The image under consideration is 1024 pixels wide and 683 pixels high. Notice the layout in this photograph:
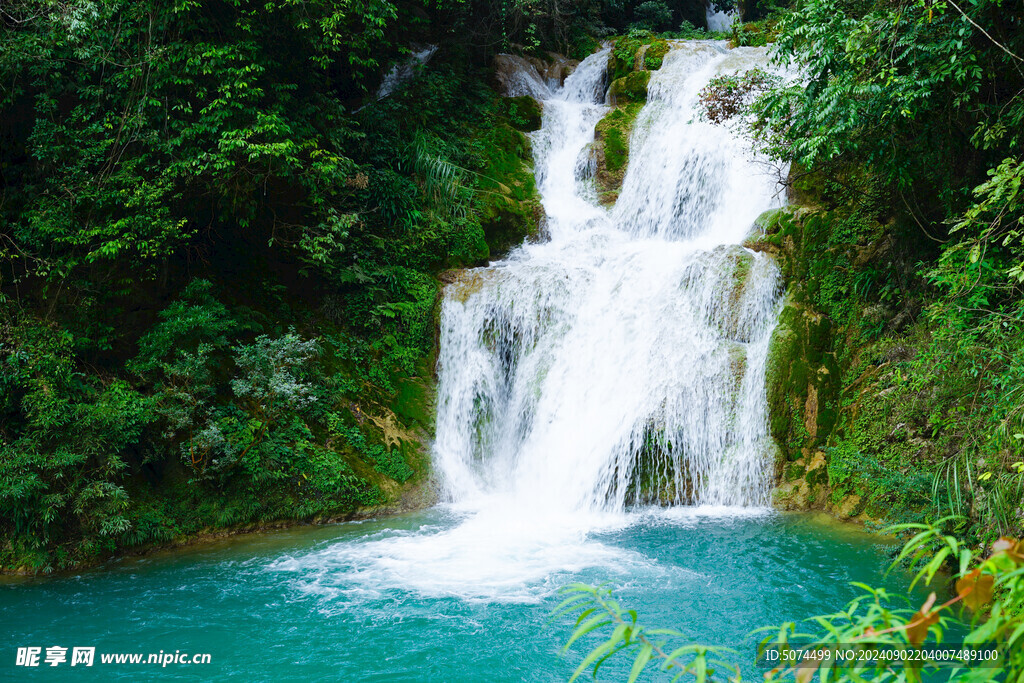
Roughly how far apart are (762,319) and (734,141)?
4708 mm

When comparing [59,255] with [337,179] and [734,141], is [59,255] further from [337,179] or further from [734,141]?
[734,141]

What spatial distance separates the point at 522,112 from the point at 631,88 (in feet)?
8.70

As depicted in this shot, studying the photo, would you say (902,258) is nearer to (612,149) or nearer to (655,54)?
(612,149)

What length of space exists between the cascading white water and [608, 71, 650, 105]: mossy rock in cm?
302

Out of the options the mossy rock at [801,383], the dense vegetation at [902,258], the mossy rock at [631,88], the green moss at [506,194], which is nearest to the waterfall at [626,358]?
the mossy rock at [801,383]

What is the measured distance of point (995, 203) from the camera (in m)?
5.60

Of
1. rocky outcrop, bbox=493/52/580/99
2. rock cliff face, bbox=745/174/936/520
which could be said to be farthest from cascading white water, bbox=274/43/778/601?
rocky outcrop, bbox=493/52/580/99

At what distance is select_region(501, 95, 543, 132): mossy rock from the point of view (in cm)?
1505

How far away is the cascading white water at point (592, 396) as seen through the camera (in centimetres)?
754

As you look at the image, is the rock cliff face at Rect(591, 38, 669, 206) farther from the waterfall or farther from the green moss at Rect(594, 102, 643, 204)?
the waterfall

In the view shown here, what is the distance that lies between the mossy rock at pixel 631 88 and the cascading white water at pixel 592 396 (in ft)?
9.91

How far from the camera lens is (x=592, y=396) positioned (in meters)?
9.95

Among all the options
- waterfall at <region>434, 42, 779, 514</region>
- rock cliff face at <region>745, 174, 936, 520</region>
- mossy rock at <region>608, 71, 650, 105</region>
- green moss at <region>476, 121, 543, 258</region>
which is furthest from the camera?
mossy rock at <region>608, 71, 650, 105</region>

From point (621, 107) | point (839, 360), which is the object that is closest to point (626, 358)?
point (839, 360)
